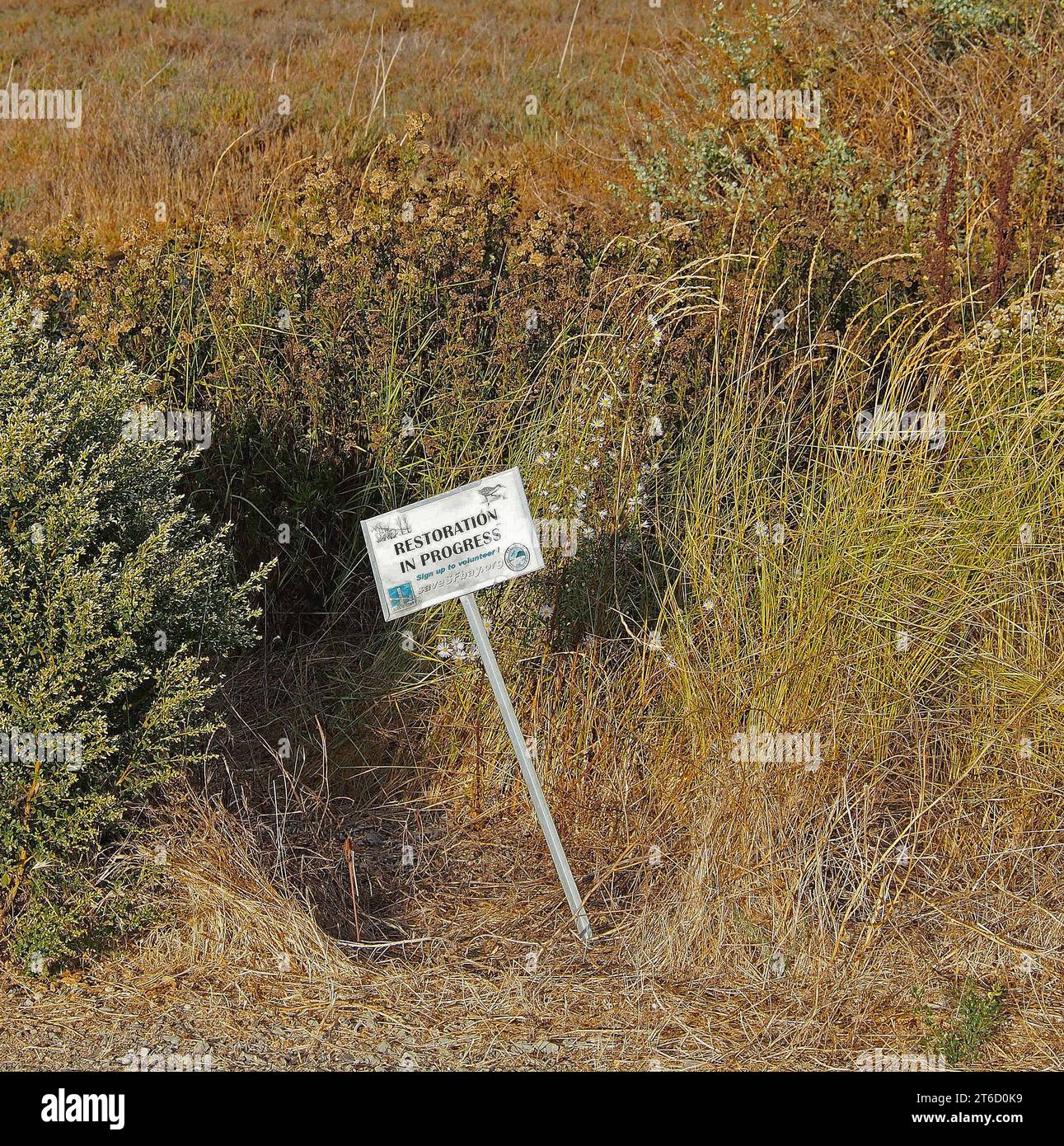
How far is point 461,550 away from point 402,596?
190 millimetres

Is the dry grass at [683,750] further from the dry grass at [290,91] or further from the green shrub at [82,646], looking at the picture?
the dry grass at [290,91]

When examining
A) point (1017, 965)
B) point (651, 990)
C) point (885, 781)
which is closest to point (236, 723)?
point (651, 990)

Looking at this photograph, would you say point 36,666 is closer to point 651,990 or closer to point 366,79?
point 651,990

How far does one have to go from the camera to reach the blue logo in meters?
3.18

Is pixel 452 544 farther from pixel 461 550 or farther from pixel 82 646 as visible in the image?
pixel 82 646

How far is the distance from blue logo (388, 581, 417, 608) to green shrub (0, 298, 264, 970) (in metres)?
0.52

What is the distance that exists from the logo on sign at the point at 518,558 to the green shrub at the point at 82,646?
784mm

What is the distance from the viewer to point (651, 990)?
3.20 meters

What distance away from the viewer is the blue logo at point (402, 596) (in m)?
3.18

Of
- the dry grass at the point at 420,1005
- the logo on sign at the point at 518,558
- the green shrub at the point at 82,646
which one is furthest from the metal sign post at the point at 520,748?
the green shrub at the point at 82,646

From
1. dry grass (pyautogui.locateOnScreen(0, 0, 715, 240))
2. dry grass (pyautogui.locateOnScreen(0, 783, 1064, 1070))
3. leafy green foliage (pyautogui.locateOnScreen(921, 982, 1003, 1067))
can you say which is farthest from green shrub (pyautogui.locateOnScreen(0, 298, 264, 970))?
dry grass (pyautogui.locateOnScreen(0, 0, 715, 240))

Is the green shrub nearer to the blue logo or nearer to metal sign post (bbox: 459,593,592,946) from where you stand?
the blue logo

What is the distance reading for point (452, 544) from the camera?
3191 millimetres

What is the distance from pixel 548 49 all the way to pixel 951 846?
259 inches
